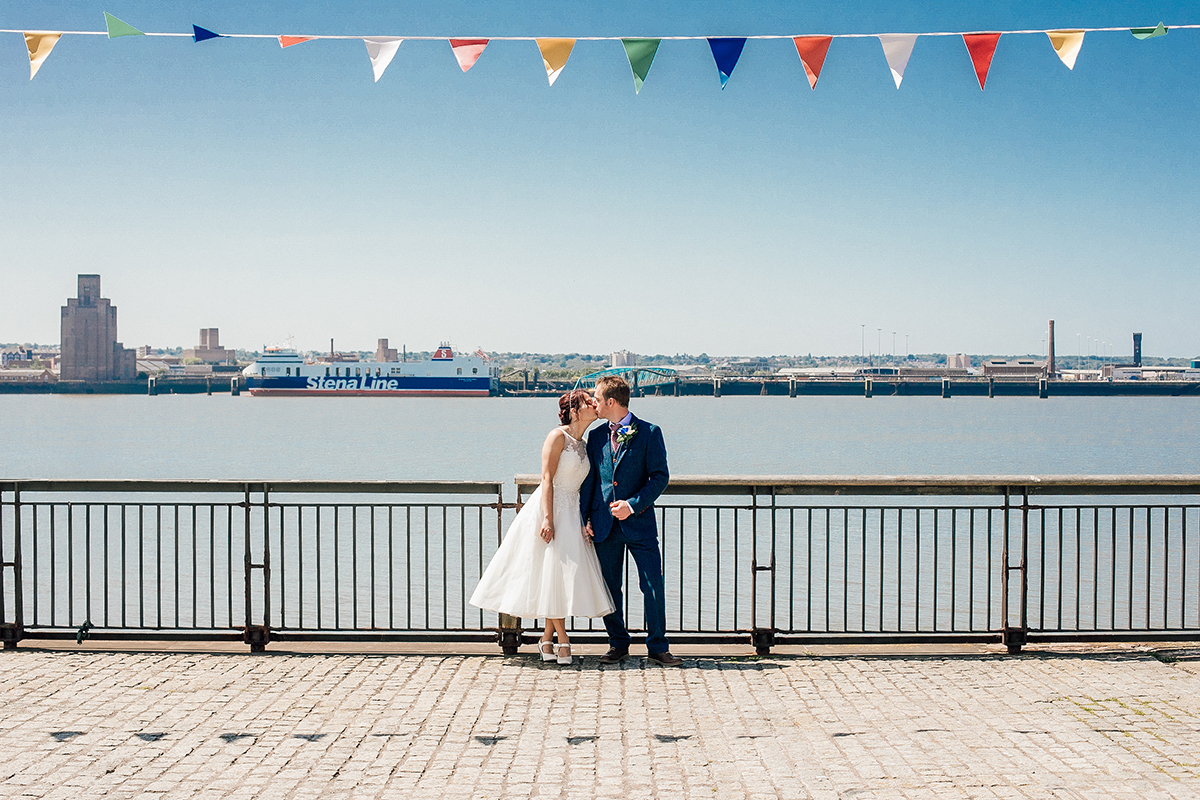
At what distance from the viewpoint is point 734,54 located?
754 centimetres

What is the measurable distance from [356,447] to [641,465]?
55778 millimetres

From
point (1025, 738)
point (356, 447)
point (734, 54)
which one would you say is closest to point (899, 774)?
point (1025, 738)

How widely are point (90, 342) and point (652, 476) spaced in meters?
191

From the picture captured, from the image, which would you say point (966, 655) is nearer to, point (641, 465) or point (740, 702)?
point (740, 702)

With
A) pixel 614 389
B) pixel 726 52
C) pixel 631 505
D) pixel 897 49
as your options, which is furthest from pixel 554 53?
pixel 631 505

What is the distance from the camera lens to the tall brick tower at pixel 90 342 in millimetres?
170250

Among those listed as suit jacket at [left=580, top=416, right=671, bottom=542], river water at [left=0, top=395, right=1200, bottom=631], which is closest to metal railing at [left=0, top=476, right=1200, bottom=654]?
river water at [left=0, top=395, right=1200, bottom=631]

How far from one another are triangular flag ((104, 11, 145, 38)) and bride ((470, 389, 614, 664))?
4547 mm

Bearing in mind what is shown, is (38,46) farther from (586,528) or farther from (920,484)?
(920,484)

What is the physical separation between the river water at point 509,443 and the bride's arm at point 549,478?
17083 mm

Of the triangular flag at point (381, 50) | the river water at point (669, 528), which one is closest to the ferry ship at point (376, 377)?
the river water at point (669, 528)

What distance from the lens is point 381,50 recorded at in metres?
7.82

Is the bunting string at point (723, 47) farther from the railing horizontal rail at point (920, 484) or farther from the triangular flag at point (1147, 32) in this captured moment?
the railing horizontal rail at point (920, 484)

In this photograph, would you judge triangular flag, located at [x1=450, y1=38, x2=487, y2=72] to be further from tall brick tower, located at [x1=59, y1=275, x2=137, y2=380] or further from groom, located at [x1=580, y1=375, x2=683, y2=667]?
tall brick tower, located at [x1=59, y1=275, x2=137, y2=380]
